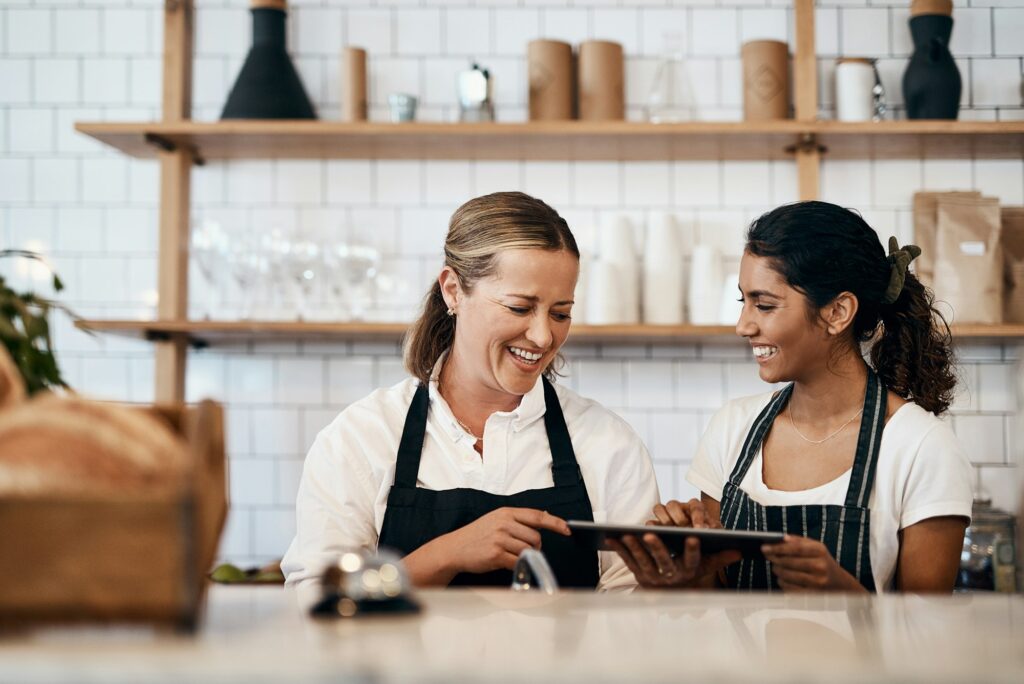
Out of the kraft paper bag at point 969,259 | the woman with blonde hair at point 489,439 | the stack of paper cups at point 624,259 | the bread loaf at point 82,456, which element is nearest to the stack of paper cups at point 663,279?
the stack of paper cups at point 624,259

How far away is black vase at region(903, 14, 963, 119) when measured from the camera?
3525 millimetres

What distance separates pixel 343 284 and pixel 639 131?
1.07 metres

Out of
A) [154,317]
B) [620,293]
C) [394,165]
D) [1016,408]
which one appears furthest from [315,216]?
[1016,408]

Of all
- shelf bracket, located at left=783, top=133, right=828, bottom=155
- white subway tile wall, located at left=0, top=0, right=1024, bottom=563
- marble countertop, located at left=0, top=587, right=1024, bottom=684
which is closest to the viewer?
marble countertop, located at left=0, top=587, right=1024, bottom=684

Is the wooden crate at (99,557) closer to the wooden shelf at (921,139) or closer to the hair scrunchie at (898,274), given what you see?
the hair scrunchie at (898,274)

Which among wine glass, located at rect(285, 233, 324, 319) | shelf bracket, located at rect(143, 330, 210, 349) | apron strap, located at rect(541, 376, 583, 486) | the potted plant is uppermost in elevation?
wine glass, located at rect(285, 233, 324, 319)

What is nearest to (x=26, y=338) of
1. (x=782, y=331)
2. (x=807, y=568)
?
(x=807, y=568)

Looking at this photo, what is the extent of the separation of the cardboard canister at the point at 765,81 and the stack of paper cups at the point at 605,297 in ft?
2.33

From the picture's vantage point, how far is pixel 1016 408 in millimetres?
3715

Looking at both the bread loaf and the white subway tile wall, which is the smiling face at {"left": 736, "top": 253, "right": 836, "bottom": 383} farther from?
the bread loaf

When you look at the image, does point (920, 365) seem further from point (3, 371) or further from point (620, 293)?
point (3, 371)

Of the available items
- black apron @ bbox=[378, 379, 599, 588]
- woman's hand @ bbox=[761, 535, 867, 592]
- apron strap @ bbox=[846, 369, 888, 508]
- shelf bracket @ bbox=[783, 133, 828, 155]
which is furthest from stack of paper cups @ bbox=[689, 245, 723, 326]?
woman's hand @ bbox=[761, 535, 867, 592]

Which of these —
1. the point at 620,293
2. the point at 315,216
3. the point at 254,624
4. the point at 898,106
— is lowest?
the point at 254,624

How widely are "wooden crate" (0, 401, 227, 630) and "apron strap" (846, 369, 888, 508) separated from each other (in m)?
1.66
